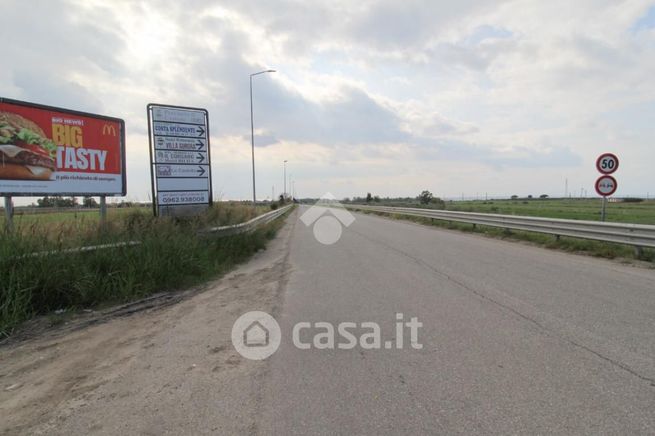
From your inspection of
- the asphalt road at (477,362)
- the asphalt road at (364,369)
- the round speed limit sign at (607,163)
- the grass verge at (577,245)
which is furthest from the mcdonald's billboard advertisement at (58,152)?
the round speed limit sign at (607,163)

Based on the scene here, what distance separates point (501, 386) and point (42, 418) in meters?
3.73

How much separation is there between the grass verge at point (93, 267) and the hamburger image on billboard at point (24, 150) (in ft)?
6.12

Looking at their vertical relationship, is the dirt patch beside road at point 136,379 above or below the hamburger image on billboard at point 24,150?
below

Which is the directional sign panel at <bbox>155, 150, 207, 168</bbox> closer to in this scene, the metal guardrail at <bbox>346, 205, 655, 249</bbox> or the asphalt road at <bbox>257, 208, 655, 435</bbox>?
the asphalt road at <bbox>257, 208, 655, 435</bbox>

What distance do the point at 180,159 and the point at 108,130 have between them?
91.5 inches

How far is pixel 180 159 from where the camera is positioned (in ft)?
39.9

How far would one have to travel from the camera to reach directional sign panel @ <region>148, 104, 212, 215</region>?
1167 cm

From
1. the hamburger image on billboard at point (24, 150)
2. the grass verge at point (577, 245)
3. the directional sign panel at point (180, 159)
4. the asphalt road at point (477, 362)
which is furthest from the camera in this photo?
the directional sign panel at point (180, 159)

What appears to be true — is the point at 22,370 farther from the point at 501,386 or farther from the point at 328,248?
the point at 328,248

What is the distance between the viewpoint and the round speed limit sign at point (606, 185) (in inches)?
474

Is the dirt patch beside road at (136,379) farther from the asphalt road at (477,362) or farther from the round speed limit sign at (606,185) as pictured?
the round speed limit sign at (606,185)

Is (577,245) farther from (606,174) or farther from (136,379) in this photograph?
(136,379)

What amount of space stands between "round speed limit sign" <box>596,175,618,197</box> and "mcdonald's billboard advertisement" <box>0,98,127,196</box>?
1442 centimetres

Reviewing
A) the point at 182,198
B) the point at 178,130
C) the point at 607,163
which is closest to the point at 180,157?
the point at 178,130
